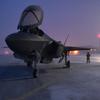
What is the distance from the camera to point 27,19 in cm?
1397

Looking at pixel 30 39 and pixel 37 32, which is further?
pixel 37 32

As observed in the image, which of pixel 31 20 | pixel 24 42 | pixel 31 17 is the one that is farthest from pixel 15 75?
pixel 31 17

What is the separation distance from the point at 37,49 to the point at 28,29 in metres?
1.43

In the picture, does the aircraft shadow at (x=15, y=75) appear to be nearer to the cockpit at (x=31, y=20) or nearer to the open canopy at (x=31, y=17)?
the cockpit at (x=31, y=20)

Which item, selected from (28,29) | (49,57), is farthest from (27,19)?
(49,57)

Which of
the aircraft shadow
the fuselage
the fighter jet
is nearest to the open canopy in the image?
the fighter jet

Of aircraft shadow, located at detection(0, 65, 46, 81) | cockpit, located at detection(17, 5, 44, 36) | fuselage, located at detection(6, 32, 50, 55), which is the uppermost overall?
cockpit, located at detection(17, 5, 44, 36)

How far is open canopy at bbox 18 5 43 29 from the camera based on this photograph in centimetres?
1394

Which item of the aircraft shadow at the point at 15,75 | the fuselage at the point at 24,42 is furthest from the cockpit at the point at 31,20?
the aircraft shadow at the point at 15,75

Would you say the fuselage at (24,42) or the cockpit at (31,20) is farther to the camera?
the cockpit at (31,20)

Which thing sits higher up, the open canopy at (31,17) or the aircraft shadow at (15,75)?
the open canopy at (31,17)

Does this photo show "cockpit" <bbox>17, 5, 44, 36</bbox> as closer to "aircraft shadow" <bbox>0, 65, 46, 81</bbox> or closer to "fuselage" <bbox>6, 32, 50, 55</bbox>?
"fuselage" <bbox>6, 32, 50, 55</bbox>

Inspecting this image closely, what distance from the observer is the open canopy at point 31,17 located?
1394 centimetres

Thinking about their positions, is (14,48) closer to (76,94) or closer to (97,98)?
(76,94)
